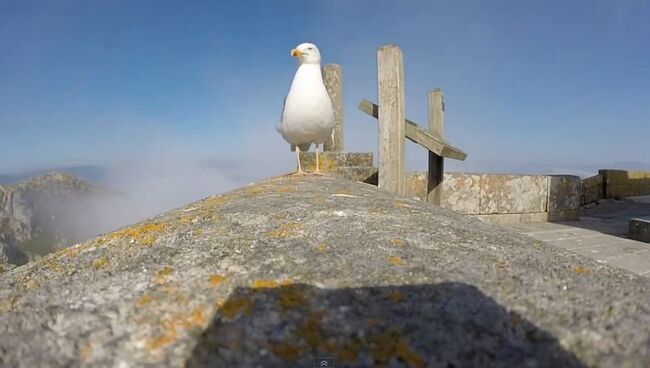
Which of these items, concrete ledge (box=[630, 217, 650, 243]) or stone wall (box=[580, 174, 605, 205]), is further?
stone wall (box=[580, 174, 605, 205])

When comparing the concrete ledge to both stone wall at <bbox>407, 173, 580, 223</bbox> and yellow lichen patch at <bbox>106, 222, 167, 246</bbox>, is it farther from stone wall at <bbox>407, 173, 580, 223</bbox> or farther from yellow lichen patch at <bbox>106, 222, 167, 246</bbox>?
yellow lichen patch at <bbox>106, 222, 167, 246</bbox>

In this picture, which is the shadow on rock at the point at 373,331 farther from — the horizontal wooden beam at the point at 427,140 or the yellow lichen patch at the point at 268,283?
the horizontal wooden beam at the point at 427,140

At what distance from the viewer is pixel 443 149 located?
4.45 meters

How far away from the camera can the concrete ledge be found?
518 centimetres

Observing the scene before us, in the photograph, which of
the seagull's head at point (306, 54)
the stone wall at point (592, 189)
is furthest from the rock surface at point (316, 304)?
the stone wall at point (592, 189)

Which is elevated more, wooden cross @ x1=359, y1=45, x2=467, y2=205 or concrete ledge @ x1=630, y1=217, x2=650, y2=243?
wooden cross @ x1=359, y1=45, x2=467, y2=205

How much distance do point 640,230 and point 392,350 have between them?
20.6 feet

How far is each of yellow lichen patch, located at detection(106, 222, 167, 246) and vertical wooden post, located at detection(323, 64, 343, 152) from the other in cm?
399

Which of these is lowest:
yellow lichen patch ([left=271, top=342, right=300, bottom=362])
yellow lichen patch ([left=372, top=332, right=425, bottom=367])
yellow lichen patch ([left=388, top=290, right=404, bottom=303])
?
yellow lichen patch ([left=271, top=342, right=300, bottom=362])

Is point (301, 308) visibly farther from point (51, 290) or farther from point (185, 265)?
point (51, 290)

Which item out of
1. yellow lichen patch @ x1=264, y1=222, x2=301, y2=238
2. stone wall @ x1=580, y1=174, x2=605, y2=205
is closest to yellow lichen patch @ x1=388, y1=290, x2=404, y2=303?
yellow lichen patch @ x1=264, y1=222, x2=301, y2=238

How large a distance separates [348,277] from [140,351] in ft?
1.60

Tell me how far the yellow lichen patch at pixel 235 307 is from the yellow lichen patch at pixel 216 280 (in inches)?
3.8

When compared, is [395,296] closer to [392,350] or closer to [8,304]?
[392,350]
